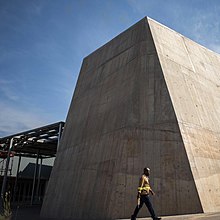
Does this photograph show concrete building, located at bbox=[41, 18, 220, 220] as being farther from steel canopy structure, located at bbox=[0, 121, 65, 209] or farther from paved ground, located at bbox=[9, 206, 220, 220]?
steel canopy structure, located at bbox=[0, 121, 65, 209]

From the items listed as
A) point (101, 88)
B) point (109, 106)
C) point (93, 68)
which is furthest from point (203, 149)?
point (93, 68)

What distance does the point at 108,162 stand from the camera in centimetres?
1045

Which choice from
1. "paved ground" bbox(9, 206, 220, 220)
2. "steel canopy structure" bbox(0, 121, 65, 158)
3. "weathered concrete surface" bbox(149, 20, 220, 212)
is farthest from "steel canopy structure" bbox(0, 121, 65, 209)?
"weathered concrete surface" bbox(149, 20, 220, 212)

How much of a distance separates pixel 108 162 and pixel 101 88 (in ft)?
16.4

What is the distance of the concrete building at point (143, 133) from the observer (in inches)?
351

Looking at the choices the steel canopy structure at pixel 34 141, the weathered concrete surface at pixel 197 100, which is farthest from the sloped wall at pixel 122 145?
the steel canopy structure at pixel 34 141

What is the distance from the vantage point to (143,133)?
1006 centimetres

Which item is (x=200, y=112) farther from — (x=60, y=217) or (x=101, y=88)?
(x=60, y=217)

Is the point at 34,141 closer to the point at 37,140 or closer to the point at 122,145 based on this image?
the point at 37,140

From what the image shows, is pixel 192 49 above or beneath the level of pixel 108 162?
above

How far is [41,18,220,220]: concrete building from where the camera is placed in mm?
8914

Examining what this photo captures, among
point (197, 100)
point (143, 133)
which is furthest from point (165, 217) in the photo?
point (197, 100)

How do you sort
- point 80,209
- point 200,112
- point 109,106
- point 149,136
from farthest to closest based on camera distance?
1. point 109,106
2. point 200,112
3. point 80,209
4. point 149,136

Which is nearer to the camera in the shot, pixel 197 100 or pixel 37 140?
pixel 197 100
